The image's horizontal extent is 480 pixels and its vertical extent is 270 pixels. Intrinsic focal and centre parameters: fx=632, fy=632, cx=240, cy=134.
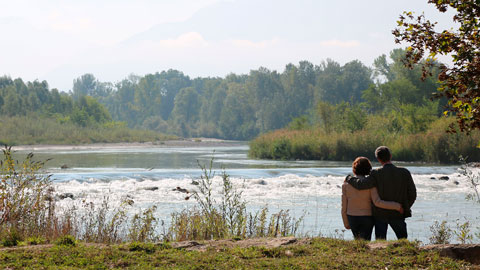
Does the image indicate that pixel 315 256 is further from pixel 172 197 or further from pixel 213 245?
pixel 172 197

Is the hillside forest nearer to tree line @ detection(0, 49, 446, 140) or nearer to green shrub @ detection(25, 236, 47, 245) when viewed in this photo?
tree line @ detection(0, 49, 446, 140)

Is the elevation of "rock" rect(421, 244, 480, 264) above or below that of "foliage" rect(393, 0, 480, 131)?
below

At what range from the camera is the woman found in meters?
8.17

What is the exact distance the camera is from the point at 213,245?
8328mm

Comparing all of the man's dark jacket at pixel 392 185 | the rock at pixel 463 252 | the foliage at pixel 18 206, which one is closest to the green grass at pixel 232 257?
the rock at pixel 463 252

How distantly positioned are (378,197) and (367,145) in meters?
32.8

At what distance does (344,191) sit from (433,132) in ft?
105

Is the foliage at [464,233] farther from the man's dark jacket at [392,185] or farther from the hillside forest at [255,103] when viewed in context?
the hillside forest at [255,103]

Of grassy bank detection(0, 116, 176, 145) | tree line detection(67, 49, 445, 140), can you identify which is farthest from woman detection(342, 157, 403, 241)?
tree line detection(67, 49, 445, 140)

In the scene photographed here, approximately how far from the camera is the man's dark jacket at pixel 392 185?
8023mm

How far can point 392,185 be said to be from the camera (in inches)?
316

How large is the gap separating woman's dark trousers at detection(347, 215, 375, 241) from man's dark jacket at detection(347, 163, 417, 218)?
23 cm

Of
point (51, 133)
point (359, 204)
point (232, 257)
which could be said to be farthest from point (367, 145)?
point (51, 133)

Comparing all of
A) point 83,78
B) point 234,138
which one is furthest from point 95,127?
point 83,78
